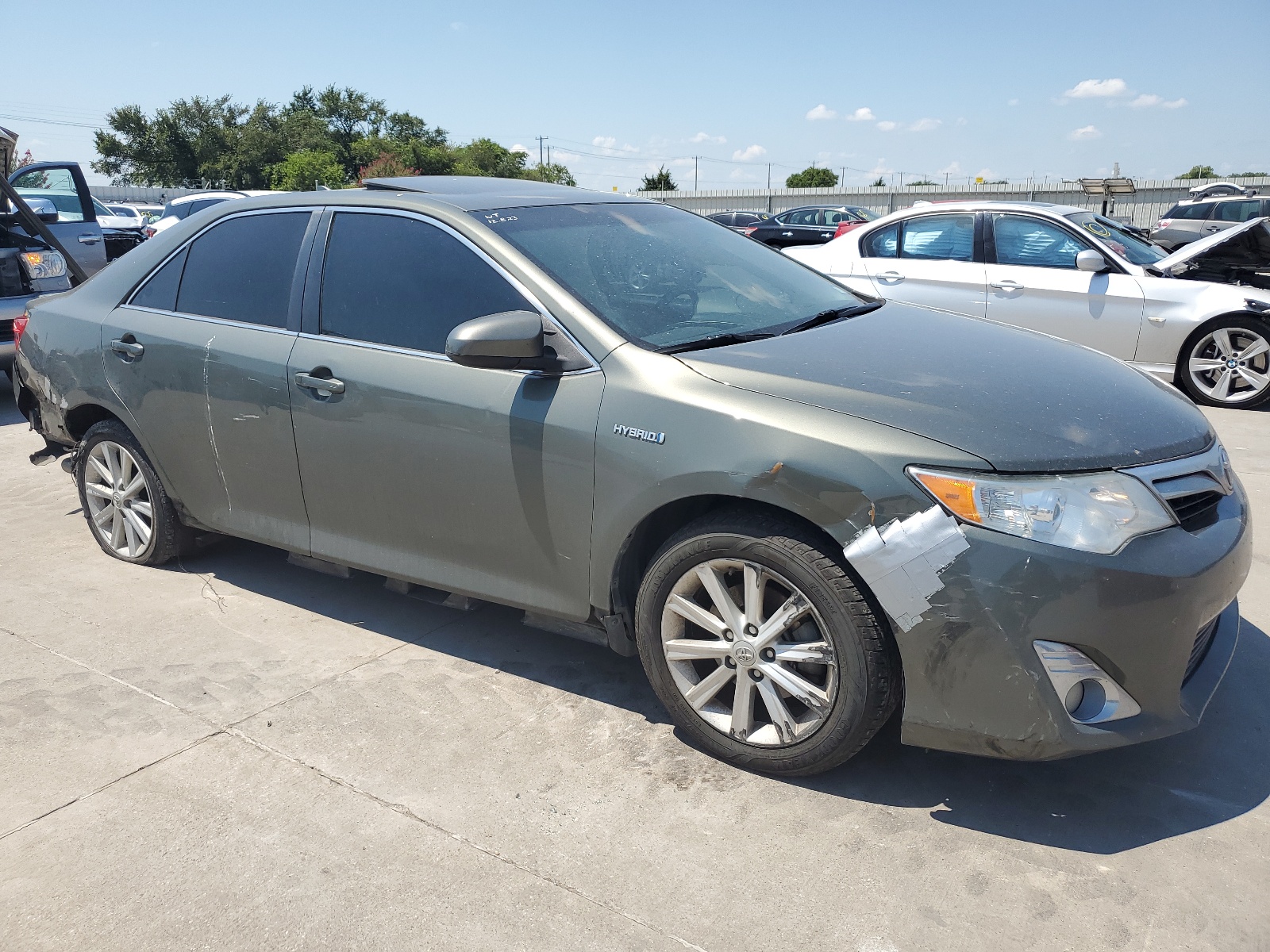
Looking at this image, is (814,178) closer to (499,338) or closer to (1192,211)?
(1192,211)

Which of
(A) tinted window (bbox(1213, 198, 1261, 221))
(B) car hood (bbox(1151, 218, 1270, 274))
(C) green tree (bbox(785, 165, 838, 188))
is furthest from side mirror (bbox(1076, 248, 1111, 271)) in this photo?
(C) green tree (bbox(785, 165, 838, 188))

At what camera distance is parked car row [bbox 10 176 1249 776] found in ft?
8.17


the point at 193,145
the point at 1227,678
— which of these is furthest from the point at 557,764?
the point at 193,145

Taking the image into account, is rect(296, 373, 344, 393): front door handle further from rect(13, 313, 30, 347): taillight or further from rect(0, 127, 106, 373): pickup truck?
rect(0, 127, 106, 373): pickup truck

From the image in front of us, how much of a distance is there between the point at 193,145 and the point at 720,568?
286ft

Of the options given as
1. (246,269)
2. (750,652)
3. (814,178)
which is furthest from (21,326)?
(814,178)

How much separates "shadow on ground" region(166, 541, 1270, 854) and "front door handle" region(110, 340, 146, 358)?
1869 millimetres

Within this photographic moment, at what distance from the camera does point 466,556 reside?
3.37m

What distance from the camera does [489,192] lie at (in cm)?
378

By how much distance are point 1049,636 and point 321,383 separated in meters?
2.48

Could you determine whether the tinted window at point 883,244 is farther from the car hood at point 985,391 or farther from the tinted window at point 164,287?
the tinted window at point 164,287

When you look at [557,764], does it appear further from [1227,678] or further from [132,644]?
[1227,678]

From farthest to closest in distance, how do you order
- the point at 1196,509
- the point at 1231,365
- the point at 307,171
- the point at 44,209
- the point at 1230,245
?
the point at 307,171
the point at 44,209
the point at 1230,245
the point at 1231,365
the point at 1196,509

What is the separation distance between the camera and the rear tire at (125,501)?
174 inches
